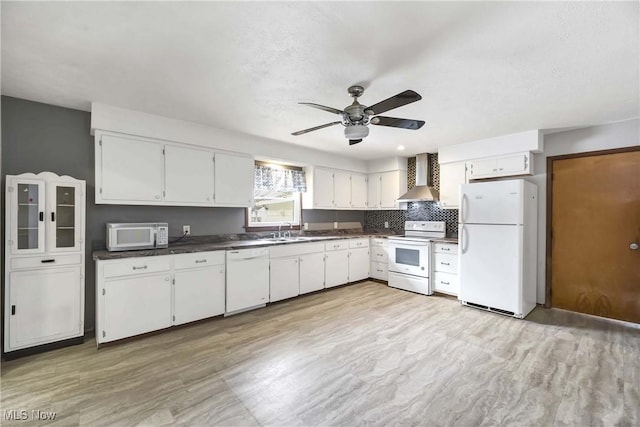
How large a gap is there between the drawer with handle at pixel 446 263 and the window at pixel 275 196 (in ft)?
7.87

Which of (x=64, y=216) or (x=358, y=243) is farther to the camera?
(x=358, y=243)

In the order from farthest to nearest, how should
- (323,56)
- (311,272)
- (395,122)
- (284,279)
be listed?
(311,272) → (284,279) → (395,122) → (323,56)

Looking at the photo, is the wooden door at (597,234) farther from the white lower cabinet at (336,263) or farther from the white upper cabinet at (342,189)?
the white upper cabinet at (342,189)

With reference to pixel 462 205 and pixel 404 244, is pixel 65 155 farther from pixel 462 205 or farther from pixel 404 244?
pixel 462 205

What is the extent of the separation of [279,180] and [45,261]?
2.99 m

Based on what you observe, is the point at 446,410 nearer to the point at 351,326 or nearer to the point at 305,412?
the point at 305,412

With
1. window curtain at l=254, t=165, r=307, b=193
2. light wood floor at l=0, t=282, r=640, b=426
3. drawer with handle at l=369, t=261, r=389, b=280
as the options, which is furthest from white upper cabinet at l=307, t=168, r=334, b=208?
light wood floor at l=0, t=282, r=640, b=426

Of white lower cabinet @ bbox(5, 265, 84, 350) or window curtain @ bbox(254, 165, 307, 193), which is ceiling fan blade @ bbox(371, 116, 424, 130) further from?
white lower cabinet @ bbox(5, 265, 84, 350)

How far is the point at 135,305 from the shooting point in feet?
9.27

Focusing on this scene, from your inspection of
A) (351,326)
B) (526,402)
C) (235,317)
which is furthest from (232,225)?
(526,402)

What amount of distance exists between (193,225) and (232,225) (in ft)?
1.84

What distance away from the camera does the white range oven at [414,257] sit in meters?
4.45

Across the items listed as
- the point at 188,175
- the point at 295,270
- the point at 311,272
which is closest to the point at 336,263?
the point at 311,272

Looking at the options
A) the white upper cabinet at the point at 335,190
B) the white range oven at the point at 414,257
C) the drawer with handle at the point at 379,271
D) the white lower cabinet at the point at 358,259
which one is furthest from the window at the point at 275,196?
the white range oven at the point at 414,257
